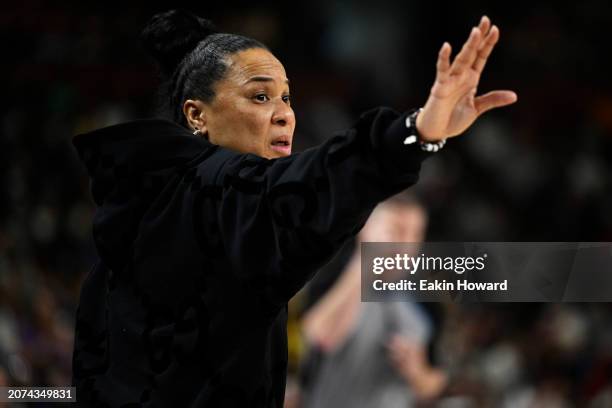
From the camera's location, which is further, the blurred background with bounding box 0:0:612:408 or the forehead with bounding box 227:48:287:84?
the blurred background with bounding box 0:0:612:408

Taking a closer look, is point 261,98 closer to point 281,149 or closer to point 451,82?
point 281,149

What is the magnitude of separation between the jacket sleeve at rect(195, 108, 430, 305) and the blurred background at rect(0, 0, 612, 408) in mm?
Result: 2131

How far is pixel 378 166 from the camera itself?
0.89 m

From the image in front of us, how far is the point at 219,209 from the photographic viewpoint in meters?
1.00

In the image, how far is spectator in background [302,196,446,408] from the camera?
2584 mm

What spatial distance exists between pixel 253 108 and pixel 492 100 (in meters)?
0.33

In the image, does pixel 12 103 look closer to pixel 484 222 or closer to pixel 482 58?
pixel 484 222

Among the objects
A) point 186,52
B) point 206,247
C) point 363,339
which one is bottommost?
point 363,339

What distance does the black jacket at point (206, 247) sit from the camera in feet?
2.99

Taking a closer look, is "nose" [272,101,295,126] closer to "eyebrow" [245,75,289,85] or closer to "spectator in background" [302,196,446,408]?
"eyebrow" [245,75,289,85]

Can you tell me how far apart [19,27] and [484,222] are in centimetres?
187

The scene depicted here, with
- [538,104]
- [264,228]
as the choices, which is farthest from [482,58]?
[538,104]

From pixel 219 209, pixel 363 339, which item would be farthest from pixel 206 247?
pixel 363 339

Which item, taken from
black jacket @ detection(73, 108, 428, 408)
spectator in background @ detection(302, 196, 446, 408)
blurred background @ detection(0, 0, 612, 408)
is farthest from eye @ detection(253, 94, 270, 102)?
blurred background @ detection(0, 0, 612, 408)
